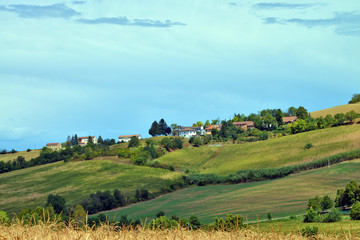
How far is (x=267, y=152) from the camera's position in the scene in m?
142

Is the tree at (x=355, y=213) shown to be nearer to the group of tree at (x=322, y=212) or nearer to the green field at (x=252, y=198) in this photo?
the group of tree at (x=322, y=212)

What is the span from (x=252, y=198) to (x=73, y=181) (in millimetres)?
61918

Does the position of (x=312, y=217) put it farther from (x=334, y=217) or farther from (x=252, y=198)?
(x=252, y=198)

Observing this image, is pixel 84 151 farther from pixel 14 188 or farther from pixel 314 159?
pixel 314 159

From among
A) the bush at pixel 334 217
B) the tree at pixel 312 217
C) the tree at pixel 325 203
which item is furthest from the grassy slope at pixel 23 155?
the bush at pixel 334 217

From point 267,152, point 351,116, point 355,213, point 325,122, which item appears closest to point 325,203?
point 355,213

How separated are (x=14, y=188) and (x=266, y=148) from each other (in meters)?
85.2

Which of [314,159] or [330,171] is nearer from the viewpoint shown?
[330,171]

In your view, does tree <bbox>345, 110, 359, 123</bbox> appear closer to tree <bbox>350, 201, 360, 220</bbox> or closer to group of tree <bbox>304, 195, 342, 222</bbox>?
group of tree <bbox>304, 195, 342, 222</bbox>

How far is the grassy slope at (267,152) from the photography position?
5044 inches

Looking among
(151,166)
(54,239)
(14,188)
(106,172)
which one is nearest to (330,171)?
(151,166)

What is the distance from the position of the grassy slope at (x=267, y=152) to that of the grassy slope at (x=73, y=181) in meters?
18.4

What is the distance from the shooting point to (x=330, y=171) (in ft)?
333

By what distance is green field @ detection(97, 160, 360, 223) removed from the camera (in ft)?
255
